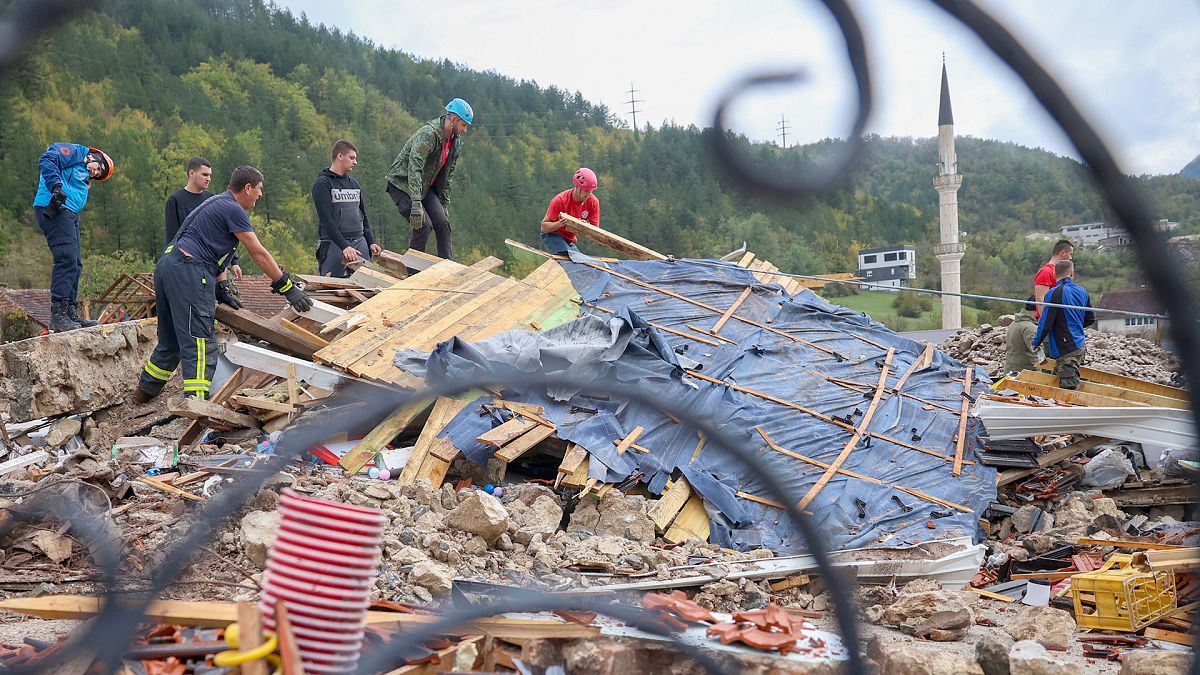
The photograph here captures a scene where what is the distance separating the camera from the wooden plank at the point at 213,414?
605 cm

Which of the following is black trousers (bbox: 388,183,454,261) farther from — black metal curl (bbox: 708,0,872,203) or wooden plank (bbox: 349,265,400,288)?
black metal curl (bbox: 708,0,872,203)

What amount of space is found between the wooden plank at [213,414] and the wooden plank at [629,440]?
257 centimetres

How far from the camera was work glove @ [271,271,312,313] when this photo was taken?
6.16 metres

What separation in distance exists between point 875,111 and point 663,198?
57.5m

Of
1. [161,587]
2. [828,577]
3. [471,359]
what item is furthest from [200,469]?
[828,577]

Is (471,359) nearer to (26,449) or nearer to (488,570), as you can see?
(488,570)

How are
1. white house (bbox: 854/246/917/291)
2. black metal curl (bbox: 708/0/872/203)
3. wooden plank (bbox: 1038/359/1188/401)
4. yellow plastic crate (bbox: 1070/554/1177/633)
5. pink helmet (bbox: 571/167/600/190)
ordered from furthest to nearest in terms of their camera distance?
white house (bbox: 854/246/917/291) < pink helmet (bbox: 571/167/600/190) < wooden plank (bbox: 1038/359/1188/401) < yellow plastic crate (bbox: 1070/554/1177/633) < black metal curl (bbox: 708/0/872/203)

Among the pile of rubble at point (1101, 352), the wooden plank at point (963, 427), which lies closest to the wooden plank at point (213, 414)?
the wooden plank at point (963, 427)

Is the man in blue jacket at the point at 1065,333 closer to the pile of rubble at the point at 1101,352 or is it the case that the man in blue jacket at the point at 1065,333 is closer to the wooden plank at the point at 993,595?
the wooden plank at the point at 993,595

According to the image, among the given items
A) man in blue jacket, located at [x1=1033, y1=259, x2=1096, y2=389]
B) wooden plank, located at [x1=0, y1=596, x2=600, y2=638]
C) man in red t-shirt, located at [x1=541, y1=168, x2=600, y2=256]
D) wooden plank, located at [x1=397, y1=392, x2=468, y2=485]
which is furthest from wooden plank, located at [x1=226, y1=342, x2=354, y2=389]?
man in blue jacket, located at [x1=1033, y1=259, x2=1096, y2=389]

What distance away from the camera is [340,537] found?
174cm

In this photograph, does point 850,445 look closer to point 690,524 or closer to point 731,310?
point 690,524

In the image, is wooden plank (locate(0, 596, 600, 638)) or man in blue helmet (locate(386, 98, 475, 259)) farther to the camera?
man in blue helmet (locate(386, 98, 475, 259))

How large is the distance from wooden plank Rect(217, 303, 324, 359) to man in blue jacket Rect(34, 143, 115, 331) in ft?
4.21
